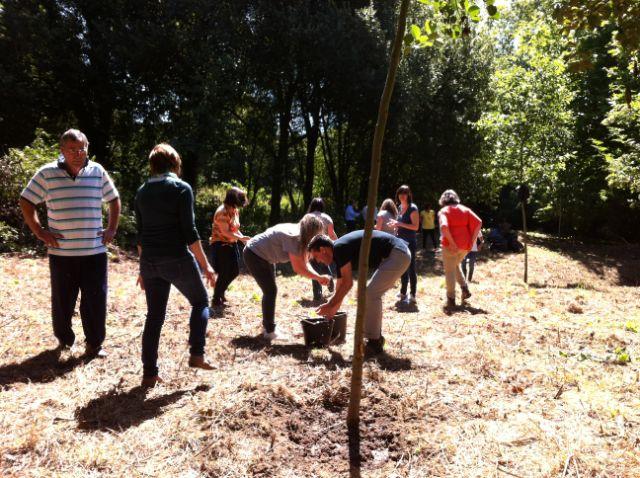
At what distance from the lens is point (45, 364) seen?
425 centimetres

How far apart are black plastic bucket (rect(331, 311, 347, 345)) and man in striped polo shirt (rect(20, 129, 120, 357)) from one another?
2294 mm

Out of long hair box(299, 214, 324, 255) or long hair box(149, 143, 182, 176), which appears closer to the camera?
long hair box(149, 143, 182, 176)

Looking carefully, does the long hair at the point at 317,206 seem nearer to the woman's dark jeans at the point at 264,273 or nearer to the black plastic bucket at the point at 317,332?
the woman's dark jeans at the point at 264,273

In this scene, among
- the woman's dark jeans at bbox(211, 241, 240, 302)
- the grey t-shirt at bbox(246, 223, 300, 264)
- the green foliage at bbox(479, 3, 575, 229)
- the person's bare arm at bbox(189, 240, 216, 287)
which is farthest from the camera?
the green foliage at bbox(479, 3, 575, 229)

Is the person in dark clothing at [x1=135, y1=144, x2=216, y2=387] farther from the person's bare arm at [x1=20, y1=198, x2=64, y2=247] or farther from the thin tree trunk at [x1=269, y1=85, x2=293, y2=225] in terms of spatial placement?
the thin tree trunk at [x1=269, y1=85, x2=293, y2=225]

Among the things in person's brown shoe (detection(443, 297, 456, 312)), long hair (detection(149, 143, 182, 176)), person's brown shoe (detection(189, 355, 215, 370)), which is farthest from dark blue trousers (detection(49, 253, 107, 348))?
person's brown shoe (detection(443, 297, 456, 312))

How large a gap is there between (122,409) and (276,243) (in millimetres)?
2202

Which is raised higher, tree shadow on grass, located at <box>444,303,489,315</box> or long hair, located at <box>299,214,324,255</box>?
long hair, located at <box>299,214,324,255</box>

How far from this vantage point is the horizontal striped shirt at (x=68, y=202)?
4.09m

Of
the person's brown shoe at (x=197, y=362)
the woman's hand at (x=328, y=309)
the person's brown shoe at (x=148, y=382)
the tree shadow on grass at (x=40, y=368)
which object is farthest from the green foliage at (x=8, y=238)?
the woman's hand at (x=328, y=309)

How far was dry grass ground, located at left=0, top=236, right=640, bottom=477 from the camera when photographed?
2891 millimetres

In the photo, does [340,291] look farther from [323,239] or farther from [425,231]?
→ [425,231]

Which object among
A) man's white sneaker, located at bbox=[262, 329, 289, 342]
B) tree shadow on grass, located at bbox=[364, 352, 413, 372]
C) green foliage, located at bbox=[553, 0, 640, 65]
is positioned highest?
green foliage, located at bbox=[553, 0, 640, 65]

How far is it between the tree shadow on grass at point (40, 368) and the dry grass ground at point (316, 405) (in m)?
0.02
